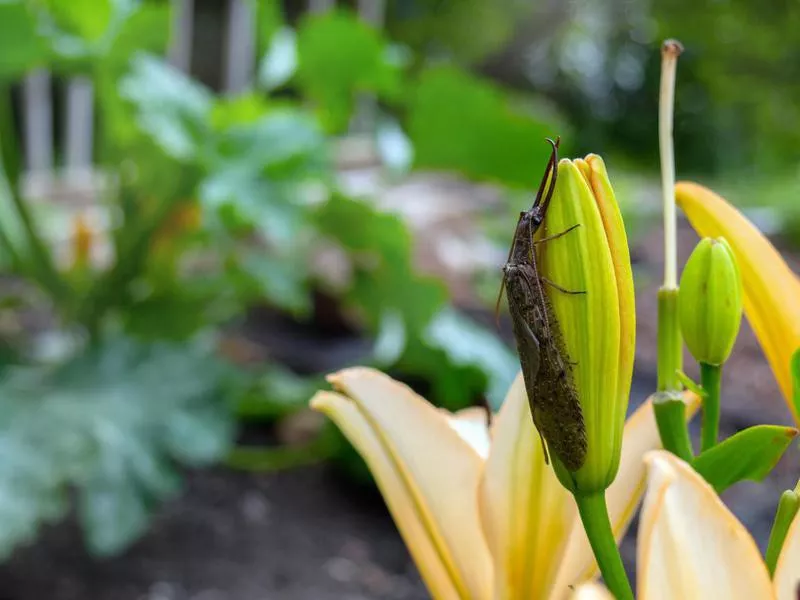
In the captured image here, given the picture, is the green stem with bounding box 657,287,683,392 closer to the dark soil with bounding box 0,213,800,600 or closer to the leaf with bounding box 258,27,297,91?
the dark soil with bounding box 0,213,800,600

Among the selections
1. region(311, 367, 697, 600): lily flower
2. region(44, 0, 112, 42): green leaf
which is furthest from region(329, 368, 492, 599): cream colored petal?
region(44, 0, 112, 42): green leaf

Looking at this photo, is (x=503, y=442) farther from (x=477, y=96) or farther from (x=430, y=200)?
(x=430, y=200)

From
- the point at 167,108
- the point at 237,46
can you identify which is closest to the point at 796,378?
the point at 167,108

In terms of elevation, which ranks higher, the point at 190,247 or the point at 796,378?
the point at 796,378

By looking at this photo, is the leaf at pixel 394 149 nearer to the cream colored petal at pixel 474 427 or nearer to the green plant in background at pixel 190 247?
the green plant in background at pixel 190 247

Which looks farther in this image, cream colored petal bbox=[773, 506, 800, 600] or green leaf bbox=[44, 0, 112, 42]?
green leaf bbox=[44, 0, 112, 42]

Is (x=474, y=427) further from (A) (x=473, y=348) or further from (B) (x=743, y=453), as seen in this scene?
(A) (x=473, y=348)
